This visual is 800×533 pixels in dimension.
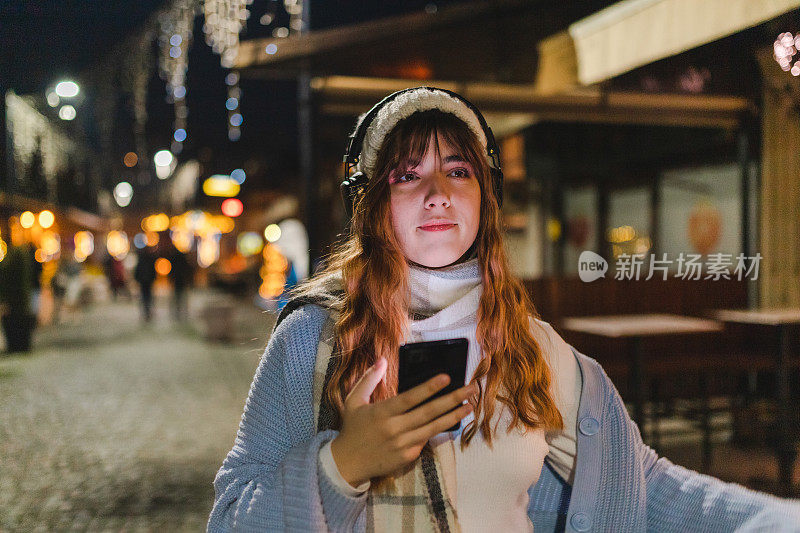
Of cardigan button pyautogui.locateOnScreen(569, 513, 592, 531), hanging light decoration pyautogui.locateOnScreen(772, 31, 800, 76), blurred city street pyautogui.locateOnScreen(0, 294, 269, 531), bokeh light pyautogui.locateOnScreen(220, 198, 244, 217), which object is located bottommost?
blurred city street pyautogui.locateOnScreen(0, 294, 269, 531)

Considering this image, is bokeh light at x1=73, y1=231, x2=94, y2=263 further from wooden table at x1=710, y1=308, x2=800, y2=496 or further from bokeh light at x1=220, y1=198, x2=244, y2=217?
wooden table at x1=710, y1=308, x2=800, y2=496

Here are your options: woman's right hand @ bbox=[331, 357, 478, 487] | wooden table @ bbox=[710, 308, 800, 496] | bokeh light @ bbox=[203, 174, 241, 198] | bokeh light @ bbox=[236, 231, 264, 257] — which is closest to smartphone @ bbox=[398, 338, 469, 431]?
woman's right hand @ bbox=[331, 357, 478, 487]

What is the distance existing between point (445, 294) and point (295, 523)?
1.92 ft

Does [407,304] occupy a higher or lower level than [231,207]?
lower

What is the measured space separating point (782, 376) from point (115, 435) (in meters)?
5.88

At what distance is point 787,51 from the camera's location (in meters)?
4.55

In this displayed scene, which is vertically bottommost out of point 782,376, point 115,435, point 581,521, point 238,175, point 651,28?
point 115,435

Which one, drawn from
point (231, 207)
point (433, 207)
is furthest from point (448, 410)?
point (231, 207)

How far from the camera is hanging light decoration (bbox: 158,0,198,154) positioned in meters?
7.59

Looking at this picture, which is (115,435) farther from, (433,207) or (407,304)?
(433,207)

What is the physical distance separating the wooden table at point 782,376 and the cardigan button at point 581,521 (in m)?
4.06

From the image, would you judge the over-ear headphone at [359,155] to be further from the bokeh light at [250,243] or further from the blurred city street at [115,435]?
the bokeh light at [250,243]

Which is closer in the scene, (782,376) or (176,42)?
(782,376)

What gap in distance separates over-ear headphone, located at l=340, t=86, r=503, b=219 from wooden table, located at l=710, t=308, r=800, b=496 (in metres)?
4.09
